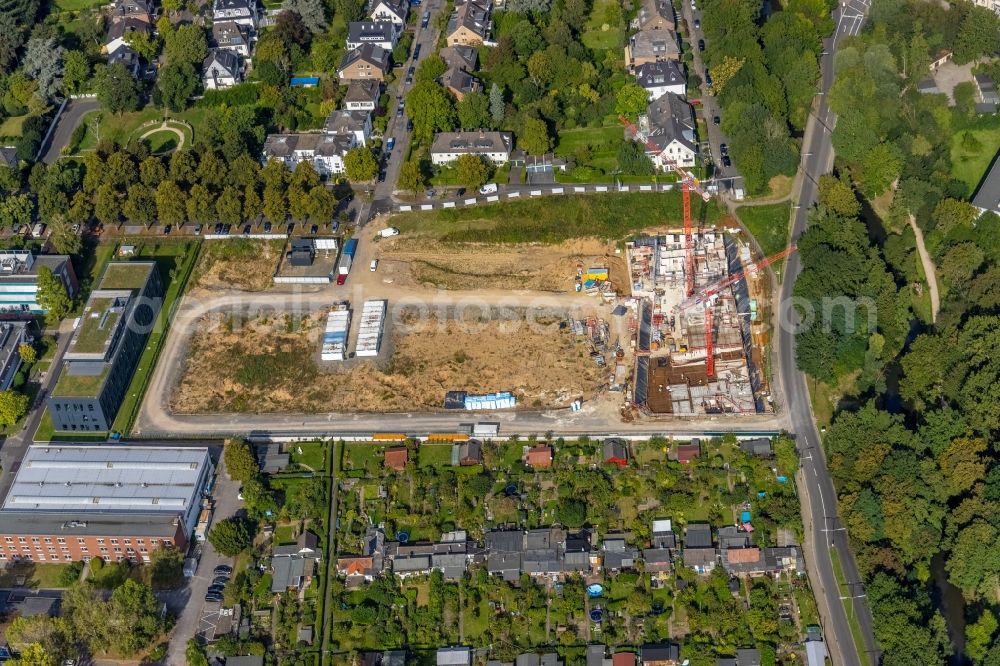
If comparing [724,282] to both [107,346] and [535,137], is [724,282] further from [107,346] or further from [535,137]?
[107,346]

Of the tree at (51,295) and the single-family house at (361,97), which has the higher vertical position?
the single-family house at (361,97)

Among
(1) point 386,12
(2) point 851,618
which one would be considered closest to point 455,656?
(2) point 851,618

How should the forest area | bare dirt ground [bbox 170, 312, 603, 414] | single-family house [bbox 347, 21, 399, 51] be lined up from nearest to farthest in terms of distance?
the forest area, bare dirt ground [bbox 170, 312, 603, 414], single-family house [bbox 347, 21, 399, 51]

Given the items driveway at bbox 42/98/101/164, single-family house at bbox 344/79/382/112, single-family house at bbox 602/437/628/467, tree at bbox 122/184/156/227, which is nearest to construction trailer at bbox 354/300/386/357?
single-family house at bbox 602/437/628/467

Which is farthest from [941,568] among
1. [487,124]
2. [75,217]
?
[75,217]

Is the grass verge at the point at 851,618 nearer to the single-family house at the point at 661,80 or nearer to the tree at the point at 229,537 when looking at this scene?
the tree at the point at 229,537

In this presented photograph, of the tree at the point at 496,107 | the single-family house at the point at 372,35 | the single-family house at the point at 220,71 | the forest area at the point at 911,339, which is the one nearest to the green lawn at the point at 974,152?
the forest area at the point at 911,339

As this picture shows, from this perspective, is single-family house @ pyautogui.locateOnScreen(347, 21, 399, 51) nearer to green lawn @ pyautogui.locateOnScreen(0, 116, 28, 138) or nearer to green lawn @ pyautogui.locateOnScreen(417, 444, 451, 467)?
green lawn @ pyautogui.locateOnScreen(0, 116, 28, 138)

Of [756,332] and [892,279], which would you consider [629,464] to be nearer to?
[756,332]
